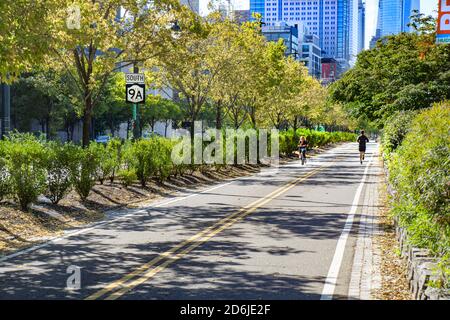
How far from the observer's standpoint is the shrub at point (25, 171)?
13797 mm

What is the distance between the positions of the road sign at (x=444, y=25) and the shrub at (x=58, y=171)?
34.9ft

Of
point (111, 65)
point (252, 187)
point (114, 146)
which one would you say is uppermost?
point (111, 65)

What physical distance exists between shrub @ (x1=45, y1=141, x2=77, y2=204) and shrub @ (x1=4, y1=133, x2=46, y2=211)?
0.43m

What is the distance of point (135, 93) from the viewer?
1945cm

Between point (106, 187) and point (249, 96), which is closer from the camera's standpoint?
point (106, 187)

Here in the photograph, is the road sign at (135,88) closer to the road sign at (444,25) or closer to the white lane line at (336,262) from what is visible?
the white lane line at (336,262)

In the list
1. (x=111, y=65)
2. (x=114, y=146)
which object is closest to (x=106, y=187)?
(x=114, y=146)

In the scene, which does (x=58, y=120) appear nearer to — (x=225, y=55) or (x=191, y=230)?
(x=225, y=55)

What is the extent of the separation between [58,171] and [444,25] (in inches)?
456

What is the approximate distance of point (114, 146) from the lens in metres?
20.5

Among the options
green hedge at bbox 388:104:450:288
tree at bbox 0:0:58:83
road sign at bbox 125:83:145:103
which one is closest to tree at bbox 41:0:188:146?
road sign at bbox 125:83:145:103

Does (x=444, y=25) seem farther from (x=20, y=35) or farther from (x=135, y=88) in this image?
(x=20, y=35)
